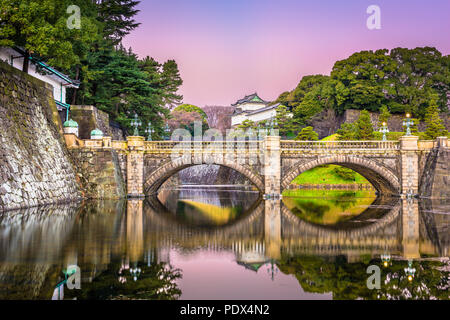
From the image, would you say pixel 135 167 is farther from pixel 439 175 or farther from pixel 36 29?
pixel 439 175

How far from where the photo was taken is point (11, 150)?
71.0 feet

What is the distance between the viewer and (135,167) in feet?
111

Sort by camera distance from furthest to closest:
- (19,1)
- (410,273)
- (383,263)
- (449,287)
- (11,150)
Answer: (19,1) → (11,150) → (383,263) → (410,273) → (449,287)

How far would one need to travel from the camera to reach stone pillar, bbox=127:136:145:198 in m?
33.9

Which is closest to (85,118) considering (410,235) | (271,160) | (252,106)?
(271,160)

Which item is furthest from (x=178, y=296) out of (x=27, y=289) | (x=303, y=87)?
(x=303, y=87)

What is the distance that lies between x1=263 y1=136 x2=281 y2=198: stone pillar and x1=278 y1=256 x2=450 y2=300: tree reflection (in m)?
22.5

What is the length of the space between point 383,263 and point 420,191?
2788 centimetres

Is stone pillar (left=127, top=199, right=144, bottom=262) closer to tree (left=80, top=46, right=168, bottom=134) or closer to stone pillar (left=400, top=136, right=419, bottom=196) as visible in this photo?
stone pillar (left=400, top=136, right=419, bottom=196)

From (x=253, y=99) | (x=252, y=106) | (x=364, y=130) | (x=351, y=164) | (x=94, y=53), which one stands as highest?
(x=253, y=99)

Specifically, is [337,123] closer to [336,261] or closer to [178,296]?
[336,261]

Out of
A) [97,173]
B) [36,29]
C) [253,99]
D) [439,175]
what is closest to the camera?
[36,29]

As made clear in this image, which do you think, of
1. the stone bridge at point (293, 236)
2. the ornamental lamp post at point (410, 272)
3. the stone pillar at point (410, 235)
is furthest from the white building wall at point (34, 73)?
the ornamental lamp post at point (410, 272)

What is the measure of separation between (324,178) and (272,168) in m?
18.7
